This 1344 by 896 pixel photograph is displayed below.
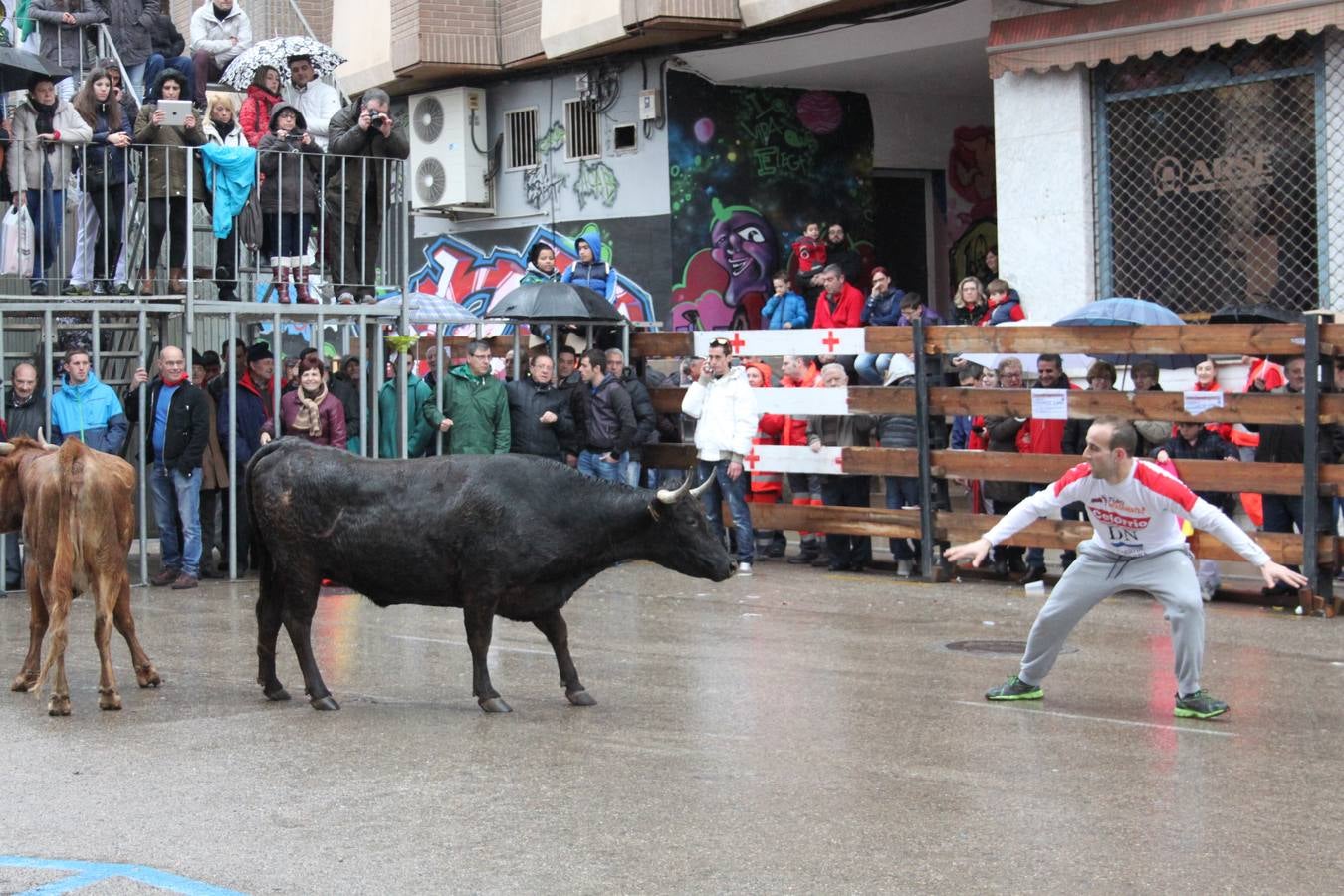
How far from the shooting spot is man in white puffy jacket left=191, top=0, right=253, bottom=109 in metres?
18.8

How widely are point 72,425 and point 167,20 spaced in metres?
5.48

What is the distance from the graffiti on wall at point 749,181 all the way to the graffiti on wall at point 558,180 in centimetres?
118

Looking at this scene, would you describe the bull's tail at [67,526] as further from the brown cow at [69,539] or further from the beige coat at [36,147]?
the beige coat at [36,147]

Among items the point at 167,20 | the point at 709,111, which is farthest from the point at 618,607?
the point at 709,111

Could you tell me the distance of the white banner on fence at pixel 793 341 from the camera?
650 inches

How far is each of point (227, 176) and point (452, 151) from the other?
10.1 meters

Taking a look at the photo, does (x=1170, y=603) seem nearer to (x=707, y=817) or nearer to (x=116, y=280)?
(x=707, y=817)

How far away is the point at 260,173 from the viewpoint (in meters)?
16.3

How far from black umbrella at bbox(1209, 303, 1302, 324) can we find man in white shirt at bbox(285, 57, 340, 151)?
27.2ft

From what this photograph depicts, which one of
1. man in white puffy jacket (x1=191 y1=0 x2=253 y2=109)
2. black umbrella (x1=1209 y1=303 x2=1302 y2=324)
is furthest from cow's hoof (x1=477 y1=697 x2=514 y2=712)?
man in white puffy jacket (x1=191 y1=0 x2=253 y2=109)

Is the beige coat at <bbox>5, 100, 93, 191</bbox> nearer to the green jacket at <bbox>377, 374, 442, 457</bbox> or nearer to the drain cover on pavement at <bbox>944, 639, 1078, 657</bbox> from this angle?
the green jacket at <bbox>377, 374, 442, 457</bbox>

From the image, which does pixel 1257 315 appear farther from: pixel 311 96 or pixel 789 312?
pixel 311 96

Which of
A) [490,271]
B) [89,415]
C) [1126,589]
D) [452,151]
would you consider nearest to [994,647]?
[1126,589]

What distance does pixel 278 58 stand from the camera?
57.5 ft
